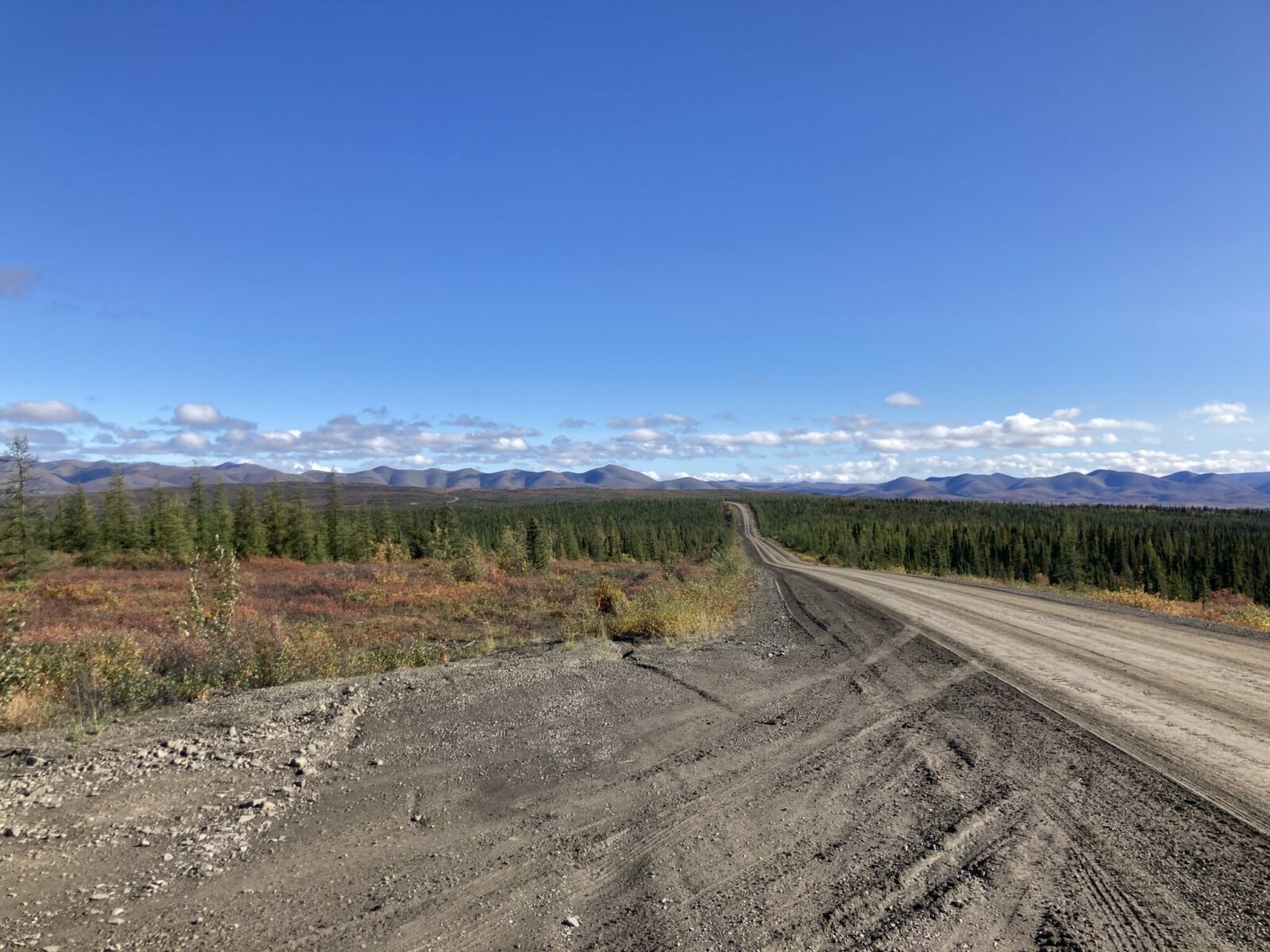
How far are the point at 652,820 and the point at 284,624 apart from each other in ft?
56.2

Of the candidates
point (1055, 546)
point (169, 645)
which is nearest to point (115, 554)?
point (169, 645)

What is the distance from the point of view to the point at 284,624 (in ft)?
Result: 60.0

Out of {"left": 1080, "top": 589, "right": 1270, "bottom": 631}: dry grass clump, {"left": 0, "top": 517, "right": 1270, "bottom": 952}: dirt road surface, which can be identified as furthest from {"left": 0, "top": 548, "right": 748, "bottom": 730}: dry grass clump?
{"left": 1080, "top": 589, "right": 1270, "bottom": 631}: dry grass clump

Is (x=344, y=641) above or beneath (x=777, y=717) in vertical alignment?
beneath

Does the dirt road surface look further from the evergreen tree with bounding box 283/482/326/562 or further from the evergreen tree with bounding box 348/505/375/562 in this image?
the evergreen tree with bounding box 348/505/375/562

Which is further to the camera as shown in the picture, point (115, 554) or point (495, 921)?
point (115, 554)

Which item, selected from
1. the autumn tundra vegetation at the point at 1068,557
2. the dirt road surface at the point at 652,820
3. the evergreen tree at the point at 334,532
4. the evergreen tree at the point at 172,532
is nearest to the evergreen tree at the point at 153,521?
the evergreen tree at the point at 172,532

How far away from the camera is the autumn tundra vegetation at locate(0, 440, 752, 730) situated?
9273 mm

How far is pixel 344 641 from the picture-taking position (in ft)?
58.6

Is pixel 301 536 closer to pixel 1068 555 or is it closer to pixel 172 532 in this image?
pixel 172 532

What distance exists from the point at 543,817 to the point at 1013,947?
3.10 m

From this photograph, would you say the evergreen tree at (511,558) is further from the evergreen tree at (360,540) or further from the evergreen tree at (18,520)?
the evergreen tree at (18,520)

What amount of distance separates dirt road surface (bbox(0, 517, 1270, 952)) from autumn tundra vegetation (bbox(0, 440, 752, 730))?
77.7 inches

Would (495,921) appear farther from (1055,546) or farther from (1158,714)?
(1055,546)
